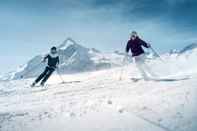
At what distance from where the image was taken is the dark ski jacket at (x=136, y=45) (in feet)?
57.5

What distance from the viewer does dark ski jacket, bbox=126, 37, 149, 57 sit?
17.5 m

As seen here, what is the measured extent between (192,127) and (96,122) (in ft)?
7.32

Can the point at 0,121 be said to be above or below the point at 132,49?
below

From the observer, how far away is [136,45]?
A: 17641mm

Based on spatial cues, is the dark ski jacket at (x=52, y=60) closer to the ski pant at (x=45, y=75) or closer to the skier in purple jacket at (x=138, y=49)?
the ski pant at (x=45, y=75)

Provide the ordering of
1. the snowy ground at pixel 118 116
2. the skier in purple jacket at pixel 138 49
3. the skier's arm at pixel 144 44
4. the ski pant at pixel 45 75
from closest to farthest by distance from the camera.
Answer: the snowy ground at pixel 118 116
the skier in purple jacket at pixel 138 49
the skier's arm at pixel 144 44
the ski pant at pixel 45 75

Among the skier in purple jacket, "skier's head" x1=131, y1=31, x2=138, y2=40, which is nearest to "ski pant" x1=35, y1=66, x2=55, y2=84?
the skier in purple jacket

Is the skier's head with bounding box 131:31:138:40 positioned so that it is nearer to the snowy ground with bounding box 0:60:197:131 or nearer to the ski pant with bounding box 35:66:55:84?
the ski pant with bounding box 35:66:55:84

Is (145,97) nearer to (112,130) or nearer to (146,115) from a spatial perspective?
(146,115)

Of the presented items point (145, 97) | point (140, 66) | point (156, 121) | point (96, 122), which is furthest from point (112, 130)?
point (140, 66)

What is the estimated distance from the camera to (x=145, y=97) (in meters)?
9.16

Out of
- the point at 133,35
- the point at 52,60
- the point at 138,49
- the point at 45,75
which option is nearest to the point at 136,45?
the point at 138,49

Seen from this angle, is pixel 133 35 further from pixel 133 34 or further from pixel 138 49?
pixel 138 49

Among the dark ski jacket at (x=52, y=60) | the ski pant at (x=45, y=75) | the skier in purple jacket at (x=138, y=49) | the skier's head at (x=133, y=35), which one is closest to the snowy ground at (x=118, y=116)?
the skier in purple jacket at (x=138, y=49)
